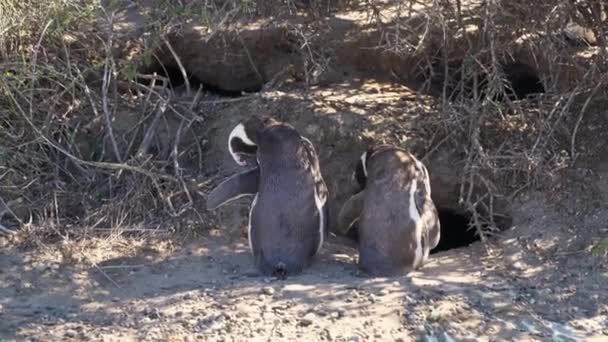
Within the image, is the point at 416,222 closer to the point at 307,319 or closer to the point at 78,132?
the point at 307,319

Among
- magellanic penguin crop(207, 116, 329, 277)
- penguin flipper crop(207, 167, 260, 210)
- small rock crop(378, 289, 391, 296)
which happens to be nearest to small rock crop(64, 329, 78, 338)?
magellanic penguin crop(207, 116, 329, 277)

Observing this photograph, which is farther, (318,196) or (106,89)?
(106,89)

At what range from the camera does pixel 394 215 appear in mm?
5746

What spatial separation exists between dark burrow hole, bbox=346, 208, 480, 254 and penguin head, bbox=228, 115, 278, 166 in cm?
135

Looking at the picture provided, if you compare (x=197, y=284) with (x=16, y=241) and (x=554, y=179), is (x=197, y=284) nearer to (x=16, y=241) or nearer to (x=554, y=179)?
(x=16, y=241)

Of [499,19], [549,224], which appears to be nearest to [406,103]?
[499,19]

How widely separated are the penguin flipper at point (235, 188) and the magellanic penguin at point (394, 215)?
2.08 feet

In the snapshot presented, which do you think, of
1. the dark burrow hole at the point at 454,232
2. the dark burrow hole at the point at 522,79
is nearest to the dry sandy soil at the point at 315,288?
the dark burrow hole at the point at 454,232

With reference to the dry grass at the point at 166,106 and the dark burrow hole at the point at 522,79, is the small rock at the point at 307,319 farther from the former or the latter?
the dark burrow hole at the point at 522,79

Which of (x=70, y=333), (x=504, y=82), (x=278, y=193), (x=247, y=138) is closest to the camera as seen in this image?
(x=70, y=333)

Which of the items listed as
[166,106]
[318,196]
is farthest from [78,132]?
[318,196]

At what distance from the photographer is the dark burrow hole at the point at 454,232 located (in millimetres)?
6896

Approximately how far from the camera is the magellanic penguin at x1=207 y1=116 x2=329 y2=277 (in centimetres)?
566

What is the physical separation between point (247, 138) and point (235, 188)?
1.26 feet
